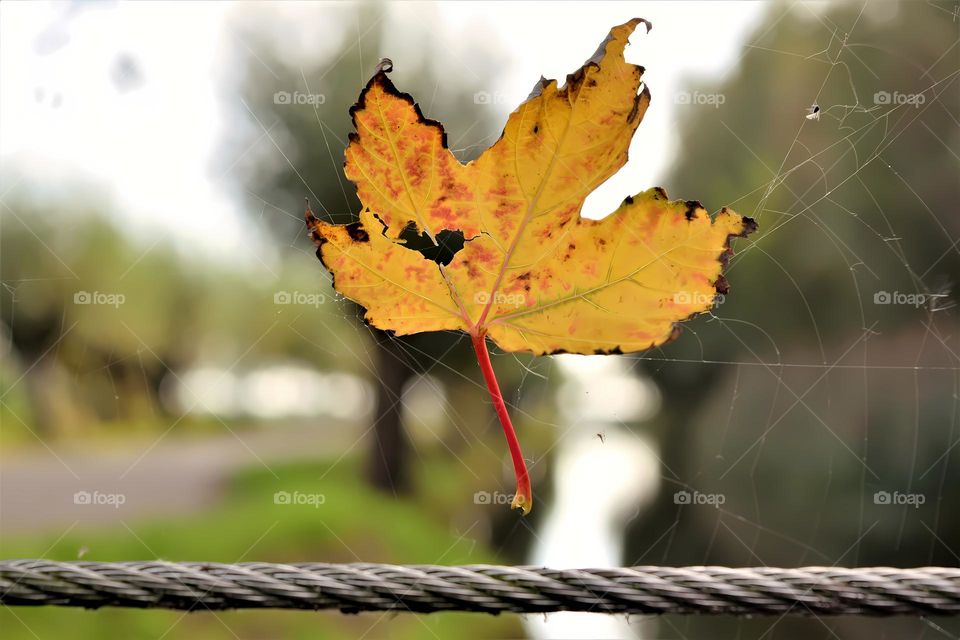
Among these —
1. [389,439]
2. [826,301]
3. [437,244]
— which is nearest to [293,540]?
[389,439]

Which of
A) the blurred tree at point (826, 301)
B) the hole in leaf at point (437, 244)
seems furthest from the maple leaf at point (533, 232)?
the blurred tree at point (826, 301)

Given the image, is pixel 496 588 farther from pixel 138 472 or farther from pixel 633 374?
pixel 138 472

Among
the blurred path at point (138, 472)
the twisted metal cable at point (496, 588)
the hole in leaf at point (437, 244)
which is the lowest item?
the twisted metal cable at point (496, 588)

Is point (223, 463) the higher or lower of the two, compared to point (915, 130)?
lower

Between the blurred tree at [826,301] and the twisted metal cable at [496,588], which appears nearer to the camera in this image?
the twisted metal cable at [496,588]

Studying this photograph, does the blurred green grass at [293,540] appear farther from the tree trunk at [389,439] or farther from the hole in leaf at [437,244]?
the hole in leaf at [437,244]

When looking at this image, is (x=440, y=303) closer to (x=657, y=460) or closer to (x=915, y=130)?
(x=657, y=460)

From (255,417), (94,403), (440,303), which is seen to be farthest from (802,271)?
(94,403)
